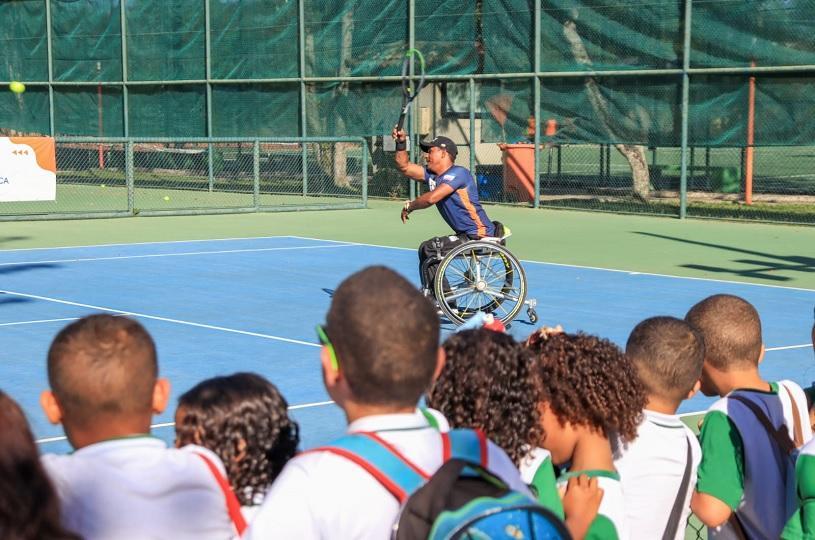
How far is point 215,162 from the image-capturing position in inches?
960

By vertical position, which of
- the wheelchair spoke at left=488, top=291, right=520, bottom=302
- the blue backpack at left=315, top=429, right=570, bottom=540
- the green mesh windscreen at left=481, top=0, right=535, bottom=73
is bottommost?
the wheelchair spoke at left=488, top=291, right=520, bottom=302

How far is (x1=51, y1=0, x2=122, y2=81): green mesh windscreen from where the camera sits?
26.5 metres

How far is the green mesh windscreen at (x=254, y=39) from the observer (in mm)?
23922

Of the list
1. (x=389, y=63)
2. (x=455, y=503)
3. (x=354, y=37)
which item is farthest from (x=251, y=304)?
(x=354, y=37)

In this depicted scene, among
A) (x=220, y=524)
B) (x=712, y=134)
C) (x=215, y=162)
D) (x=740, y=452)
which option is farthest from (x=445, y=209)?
(x=215, y=162)

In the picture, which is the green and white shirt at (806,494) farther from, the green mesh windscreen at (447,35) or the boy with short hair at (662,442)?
the green mesh windscreen at (447,35)

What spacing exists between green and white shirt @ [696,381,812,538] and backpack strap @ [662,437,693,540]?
0.24 feet

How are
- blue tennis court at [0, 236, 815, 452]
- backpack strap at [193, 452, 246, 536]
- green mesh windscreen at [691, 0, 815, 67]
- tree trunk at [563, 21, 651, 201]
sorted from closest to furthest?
backpack strap at [193, 452, 246, 536] < blue tennis court at [0, 236, 815, 452] < green mesh windscreen at [691, 0, 815, 67] < tree trunk at [563, 21, 651, 201]

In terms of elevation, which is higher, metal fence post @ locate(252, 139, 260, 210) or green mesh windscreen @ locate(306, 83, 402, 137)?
green mesh windscreen @ locate(306, 83, 402, 137)

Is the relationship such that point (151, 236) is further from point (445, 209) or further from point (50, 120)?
point (50, 120)

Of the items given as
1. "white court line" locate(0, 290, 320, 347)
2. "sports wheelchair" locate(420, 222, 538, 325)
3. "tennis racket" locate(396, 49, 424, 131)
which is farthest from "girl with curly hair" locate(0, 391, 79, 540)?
"tennis racket" locate(396, 49, 424, 131)

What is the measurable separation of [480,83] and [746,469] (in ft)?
62.4

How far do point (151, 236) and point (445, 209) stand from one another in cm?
743

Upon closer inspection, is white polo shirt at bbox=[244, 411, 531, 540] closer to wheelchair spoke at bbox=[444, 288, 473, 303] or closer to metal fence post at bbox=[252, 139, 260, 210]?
wheelchair spoke at bbox=[444, 288, 473, 303]
